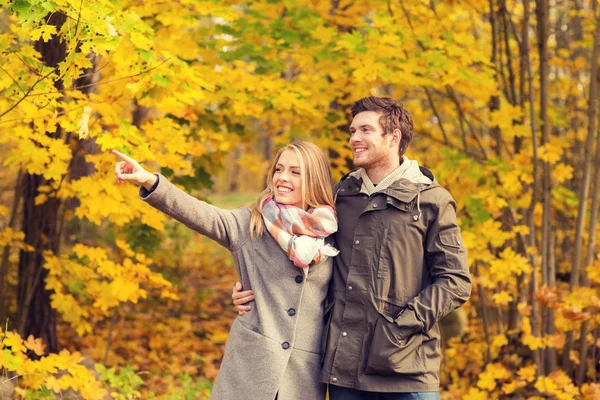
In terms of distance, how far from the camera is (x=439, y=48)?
206 inches

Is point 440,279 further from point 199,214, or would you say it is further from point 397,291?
point 199,214

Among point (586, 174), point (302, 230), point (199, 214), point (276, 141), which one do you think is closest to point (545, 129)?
point (586, 174)

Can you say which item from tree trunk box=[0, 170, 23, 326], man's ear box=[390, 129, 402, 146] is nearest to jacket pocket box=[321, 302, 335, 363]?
man's ear box=[390, 129, 402, 146]

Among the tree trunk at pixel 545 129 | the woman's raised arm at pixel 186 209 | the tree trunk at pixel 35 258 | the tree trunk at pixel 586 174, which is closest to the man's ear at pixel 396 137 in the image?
the woman's raised arm at pixel 186 209

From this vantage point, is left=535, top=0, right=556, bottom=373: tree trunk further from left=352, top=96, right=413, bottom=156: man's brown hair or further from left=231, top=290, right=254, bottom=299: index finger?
left=231, top=290, right=254, bottom=299: index finger

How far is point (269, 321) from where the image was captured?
2.78 metres

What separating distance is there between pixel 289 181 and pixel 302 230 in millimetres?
217

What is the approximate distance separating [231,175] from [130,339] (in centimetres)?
1610

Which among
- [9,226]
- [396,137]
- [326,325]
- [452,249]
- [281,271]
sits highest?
[396,137]

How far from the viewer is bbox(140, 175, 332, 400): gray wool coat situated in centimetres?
274

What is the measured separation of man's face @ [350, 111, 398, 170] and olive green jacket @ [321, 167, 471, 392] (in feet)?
0.45

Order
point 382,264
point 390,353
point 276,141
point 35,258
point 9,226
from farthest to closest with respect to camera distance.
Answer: point 276,141, point 35,258, point 9,226, point 382,264, point 390,353

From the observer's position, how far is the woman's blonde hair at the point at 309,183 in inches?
110

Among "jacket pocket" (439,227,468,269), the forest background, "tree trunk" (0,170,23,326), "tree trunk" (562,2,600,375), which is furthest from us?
"tree trunk" (0,170,23,326)
